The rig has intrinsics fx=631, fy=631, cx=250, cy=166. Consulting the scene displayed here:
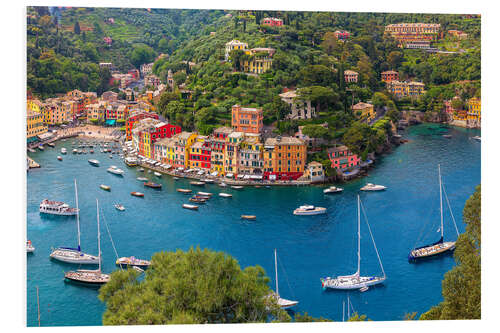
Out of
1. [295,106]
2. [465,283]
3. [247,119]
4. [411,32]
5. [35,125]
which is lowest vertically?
[465,283]

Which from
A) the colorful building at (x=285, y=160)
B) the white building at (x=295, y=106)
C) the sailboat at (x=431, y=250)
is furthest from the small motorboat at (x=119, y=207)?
the white building at (x=295, y=106)

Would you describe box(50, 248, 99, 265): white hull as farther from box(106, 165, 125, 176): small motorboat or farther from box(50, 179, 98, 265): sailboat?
box(106, 165, 125, 176): small motorboat

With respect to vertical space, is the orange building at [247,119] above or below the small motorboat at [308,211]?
above

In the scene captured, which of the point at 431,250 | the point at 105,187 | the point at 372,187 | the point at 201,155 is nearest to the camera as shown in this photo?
the point at 431,250

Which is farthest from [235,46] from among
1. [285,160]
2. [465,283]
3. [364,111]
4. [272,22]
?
[465,283]

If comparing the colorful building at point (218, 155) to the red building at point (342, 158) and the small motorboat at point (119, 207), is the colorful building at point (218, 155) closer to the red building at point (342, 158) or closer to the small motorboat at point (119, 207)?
the red building at point (342, 158)

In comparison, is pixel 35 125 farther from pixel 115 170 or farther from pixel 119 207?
pixel 119 207

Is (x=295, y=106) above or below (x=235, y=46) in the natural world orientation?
below
